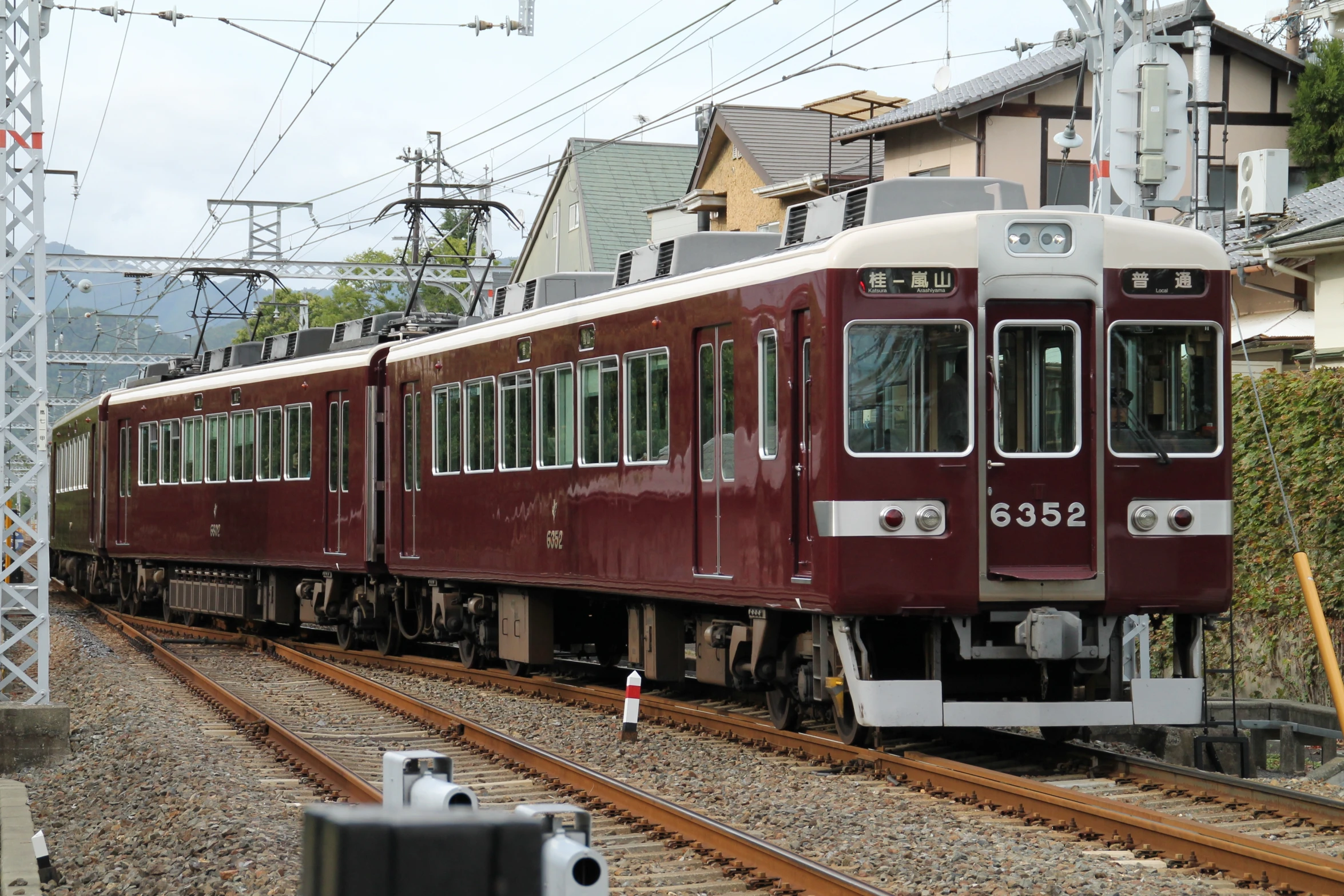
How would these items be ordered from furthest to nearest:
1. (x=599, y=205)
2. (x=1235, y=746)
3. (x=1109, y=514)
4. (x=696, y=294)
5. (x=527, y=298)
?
(x=599, y=205), (x=527, y=298), (x=696, y=294), (x=1235, y=746), (x=1109, y=514)

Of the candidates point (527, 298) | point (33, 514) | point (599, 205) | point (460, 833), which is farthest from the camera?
point (599, 205)

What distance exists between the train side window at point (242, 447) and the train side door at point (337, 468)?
238cm

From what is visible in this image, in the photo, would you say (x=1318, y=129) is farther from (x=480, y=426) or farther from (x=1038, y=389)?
(x=1038, y=389)

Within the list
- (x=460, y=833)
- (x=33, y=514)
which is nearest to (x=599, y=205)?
(x=33, y=514)

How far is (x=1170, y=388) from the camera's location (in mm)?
9688

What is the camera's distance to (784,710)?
35.2 feet

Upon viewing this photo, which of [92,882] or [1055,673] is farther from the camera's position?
[1055,673]

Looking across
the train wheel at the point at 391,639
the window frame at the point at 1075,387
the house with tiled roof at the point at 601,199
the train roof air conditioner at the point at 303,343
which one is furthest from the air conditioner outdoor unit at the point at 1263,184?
the house with tiled roof at the point at 601,199

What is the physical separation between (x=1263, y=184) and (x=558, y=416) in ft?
30.3

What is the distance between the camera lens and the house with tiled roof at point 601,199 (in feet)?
145

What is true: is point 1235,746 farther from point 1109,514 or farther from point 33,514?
point 33,514

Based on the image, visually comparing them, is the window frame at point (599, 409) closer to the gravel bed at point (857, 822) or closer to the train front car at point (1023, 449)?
the gravel bed at point (857, 822)

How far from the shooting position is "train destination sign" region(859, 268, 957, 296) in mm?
9445

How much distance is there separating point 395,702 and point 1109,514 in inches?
234
